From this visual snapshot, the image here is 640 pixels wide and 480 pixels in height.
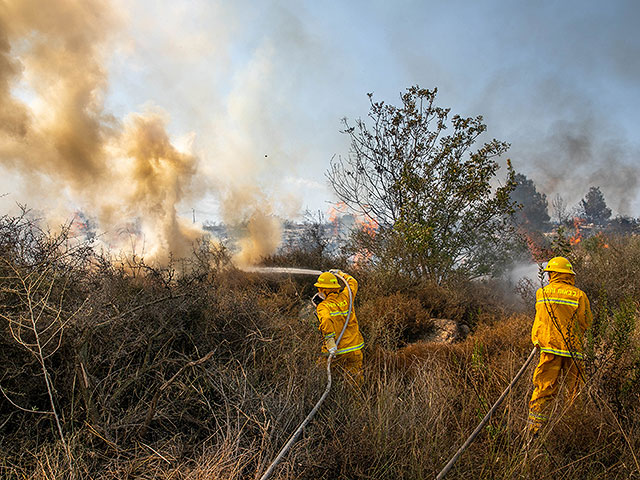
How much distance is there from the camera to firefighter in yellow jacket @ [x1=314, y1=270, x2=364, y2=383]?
4789mm

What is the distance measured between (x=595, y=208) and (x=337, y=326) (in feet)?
205

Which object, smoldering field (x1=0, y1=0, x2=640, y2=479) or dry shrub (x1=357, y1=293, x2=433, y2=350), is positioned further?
dry shrub (x1=357, y1=293, x2=433, y2=350)

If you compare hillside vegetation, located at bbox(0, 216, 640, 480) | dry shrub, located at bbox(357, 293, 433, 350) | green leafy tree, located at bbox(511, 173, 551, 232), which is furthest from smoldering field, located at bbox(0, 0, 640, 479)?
green leafy tree, located at bbox(511, 173, 551, 232)

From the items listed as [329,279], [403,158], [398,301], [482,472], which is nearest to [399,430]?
[482,472]

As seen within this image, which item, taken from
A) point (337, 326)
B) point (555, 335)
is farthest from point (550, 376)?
point (337, 326)

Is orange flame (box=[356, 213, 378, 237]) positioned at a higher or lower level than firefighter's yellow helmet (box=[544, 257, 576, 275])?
higher

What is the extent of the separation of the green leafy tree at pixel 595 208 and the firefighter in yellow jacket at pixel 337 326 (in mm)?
59394

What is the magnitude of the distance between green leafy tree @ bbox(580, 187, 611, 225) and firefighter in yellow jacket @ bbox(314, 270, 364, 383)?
59394 millimetres

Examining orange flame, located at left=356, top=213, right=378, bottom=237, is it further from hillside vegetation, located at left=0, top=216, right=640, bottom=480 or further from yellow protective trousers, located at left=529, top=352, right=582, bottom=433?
yellow protective trousers, located at left=529, top=352, right=582, bottom=433

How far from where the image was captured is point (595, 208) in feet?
173

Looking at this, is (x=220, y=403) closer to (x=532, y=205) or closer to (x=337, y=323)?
(x=337, y=323)

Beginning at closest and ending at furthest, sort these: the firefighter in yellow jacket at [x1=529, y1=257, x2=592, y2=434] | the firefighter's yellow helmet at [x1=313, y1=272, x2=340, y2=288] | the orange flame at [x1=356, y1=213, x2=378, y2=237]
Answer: the firefighter in yellow jacket at [x1=529, y1=257, x2=592, y2=434] → the firefighter's yellow helmet at [x1=313, y1=272, x2=340, y2=288] → the orange flame at [x1=356, y1=213, x2=378, y2=237]

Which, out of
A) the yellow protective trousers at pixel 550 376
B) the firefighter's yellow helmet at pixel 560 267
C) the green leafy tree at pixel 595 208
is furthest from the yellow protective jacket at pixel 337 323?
the green leafy tree at pixel 595 208

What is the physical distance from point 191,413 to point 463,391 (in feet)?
9.31
